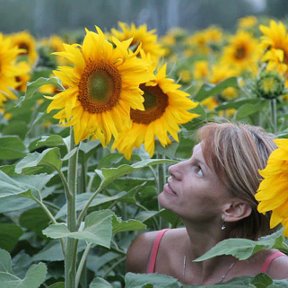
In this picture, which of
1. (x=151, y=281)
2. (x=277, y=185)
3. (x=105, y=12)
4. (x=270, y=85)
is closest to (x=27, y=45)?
(x=270, y=85)

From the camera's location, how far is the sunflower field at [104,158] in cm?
148

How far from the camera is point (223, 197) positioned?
1673mm

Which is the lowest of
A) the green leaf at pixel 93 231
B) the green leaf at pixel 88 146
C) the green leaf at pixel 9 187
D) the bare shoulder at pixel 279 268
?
the bare shoulder at pixel 279 268

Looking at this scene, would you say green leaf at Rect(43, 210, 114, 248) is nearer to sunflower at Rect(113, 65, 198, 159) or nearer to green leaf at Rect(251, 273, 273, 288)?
green leaf at Rect(251, 273, 273, 288)

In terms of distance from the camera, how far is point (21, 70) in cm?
243

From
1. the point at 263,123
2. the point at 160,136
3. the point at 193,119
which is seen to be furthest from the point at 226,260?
the point at 263,123

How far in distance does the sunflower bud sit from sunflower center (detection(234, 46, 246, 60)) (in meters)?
1.57

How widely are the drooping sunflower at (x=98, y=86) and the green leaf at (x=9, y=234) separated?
0.36 metres

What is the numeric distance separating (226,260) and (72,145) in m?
0.38

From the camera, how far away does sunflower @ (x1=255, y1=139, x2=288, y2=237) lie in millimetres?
1330

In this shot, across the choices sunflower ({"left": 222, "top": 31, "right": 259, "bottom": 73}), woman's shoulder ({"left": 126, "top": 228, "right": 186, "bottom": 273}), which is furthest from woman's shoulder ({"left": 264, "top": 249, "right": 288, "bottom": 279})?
sunflower ({"left": 222, "top": 31, "right": 259, "bottom": 73})

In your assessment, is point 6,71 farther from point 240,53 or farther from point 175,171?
point 240,53

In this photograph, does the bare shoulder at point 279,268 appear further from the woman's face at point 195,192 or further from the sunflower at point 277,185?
the sunflower at point 277,185

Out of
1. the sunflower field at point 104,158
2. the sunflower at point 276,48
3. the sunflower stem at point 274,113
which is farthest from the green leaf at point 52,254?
the sunflower at point 276,48
